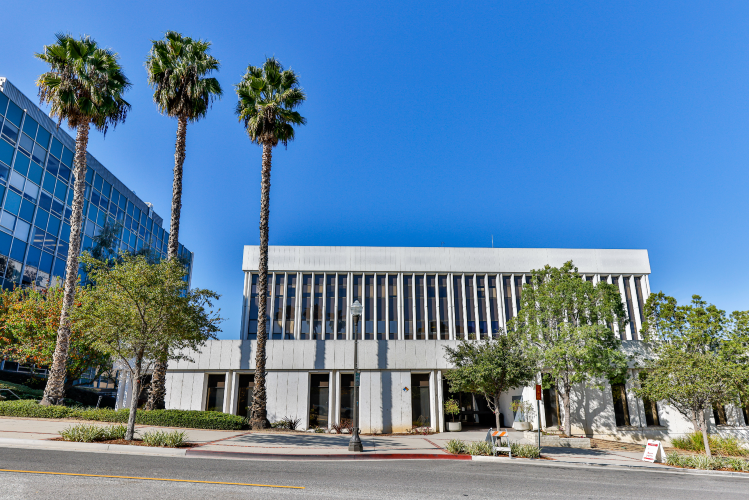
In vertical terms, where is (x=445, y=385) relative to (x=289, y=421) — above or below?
above

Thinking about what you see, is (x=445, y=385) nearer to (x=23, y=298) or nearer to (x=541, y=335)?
(x=541, y=335)

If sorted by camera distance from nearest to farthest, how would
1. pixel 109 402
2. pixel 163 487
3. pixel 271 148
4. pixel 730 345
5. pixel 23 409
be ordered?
pixel 163 487 < pixel 23 409 < pixel 730 345 < pixel 271 148 < pixel 109 402

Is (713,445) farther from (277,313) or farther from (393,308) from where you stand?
(277,313)

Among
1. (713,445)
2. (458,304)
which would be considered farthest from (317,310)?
(713,445)

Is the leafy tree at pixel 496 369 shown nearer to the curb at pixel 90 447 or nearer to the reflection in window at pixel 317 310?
the curb at pixel 90 447

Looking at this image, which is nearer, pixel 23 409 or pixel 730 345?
pixel 23 409

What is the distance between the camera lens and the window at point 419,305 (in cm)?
4041

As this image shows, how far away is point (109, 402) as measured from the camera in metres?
39.0

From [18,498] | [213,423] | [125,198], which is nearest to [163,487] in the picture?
[18,498]

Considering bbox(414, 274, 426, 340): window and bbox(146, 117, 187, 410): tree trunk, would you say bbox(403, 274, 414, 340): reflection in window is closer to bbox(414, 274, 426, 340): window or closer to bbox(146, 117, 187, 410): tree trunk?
bbox(414, 274, 426, 340): window

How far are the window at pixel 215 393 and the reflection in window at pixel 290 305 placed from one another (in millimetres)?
Result: 11286

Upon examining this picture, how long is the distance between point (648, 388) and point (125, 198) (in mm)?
54581

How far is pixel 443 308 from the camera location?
133ft

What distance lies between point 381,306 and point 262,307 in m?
18.2
